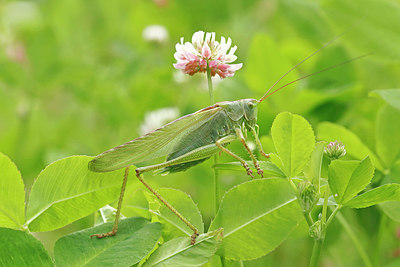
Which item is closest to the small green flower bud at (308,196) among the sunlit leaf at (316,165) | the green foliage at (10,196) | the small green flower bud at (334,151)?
the sunlit leaf at (316,165)

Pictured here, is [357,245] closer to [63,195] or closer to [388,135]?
[388,135]

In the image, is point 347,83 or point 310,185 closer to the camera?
point 310,185

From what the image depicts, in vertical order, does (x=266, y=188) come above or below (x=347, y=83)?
below

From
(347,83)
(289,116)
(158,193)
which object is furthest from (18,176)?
(347,83)

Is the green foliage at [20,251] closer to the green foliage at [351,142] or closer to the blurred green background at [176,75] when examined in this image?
the blurred green background at [176,75]

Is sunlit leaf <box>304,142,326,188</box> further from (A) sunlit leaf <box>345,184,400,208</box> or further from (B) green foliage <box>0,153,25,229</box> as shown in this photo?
(B) green foliage <box>0,153,25,229</box>

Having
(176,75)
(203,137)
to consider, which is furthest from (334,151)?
(176,75)

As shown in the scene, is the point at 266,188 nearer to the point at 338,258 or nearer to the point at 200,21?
the point at 338,258
